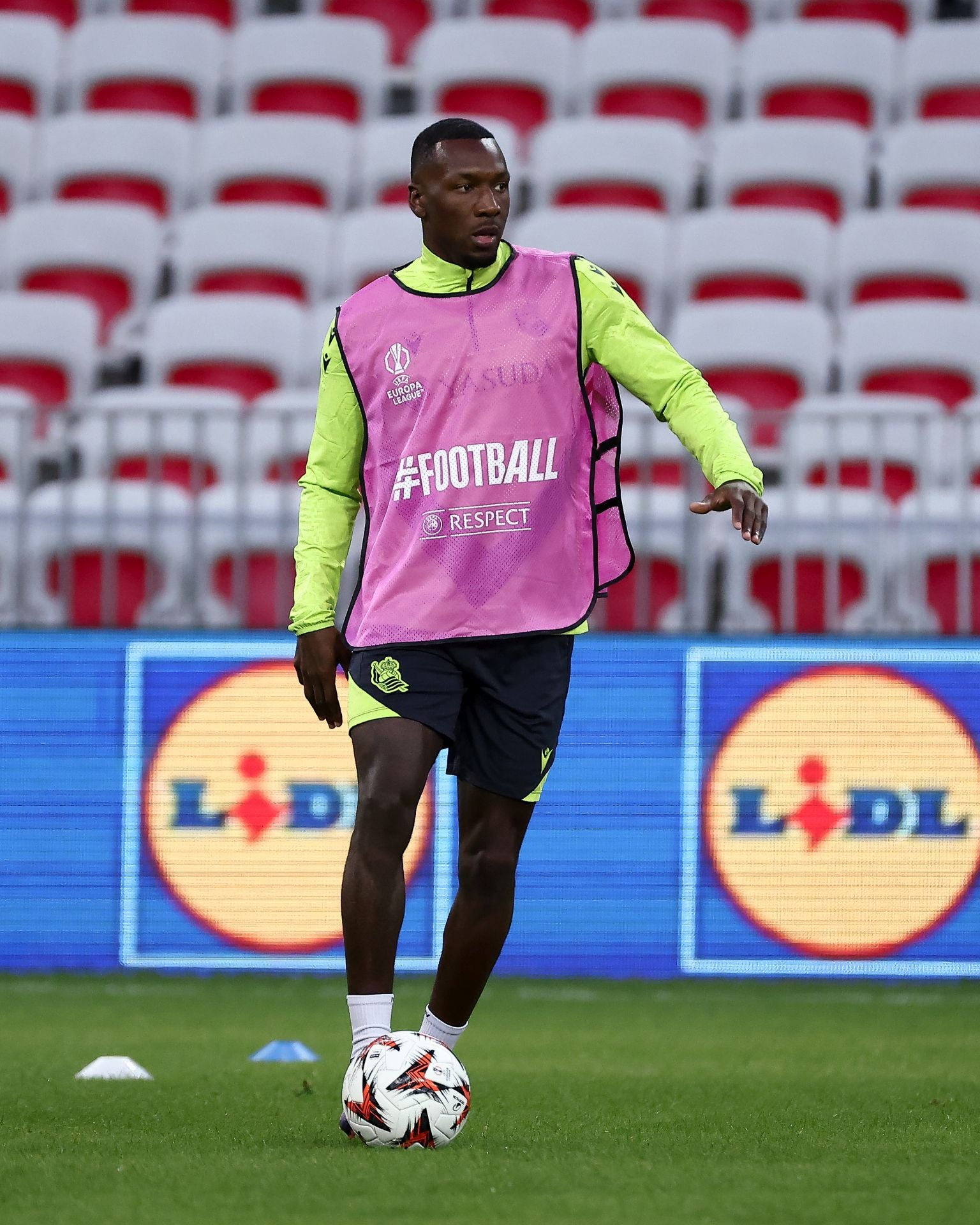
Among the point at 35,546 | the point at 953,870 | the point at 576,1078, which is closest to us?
the point at 576,1078

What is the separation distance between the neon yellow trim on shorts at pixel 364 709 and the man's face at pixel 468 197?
0.89 meters

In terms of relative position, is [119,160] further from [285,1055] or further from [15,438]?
[285,1055]

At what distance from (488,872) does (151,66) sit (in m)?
9.56

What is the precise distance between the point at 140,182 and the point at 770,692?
20.0 ft

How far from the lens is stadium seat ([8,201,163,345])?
1114 centimetres

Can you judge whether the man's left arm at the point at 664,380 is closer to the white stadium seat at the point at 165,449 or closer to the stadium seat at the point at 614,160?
the white stadium seat at the point at 165,449

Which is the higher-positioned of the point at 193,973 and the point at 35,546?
the point at 35,546

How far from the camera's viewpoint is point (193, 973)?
7477 millimetres

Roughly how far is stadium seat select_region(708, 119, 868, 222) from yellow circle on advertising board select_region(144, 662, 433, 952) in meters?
5.05

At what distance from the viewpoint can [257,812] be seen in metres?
7.46

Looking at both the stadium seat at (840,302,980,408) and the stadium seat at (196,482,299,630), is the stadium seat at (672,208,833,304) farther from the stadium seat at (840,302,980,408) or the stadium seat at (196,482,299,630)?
the stadium seat at (196,482,299,630)

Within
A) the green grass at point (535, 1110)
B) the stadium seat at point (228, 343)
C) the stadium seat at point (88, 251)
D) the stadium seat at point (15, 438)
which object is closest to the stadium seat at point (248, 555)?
the stadium seat at point (15, 438)

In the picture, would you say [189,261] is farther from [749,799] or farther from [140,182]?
[749,799]

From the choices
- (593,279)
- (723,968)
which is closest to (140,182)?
(723,968)
